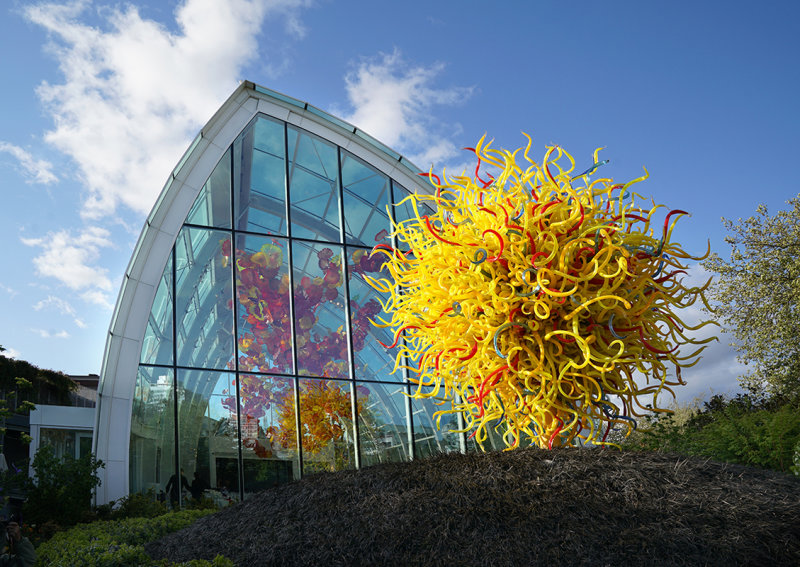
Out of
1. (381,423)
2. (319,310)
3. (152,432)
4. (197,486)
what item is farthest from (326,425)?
(152,432)

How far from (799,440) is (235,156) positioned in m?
11.3

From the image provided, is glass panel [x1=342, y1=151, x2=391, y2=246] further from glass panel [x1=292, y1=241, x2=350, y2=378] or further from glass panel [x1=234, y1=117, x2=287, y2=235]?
glass panel [x1=234, y1=117, x2=287, y2=235]

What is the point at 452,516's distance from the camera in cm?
438

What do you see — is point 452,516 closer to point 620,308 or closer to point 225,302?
point 620,308

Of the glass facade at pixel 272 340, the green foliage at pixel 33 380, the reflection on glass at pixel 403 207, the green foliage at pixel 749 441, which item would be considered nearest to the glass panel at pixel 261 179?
the glass facade at pixel 272 340

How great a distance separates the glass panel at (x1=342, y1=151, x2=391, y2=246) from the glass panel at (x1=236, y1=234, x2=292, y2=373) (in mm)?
1647

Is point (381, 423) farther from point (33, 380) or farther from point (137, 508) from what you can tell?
point (33, 380)

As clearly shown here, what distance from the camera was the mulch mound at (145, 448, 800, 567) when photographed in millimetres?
4066

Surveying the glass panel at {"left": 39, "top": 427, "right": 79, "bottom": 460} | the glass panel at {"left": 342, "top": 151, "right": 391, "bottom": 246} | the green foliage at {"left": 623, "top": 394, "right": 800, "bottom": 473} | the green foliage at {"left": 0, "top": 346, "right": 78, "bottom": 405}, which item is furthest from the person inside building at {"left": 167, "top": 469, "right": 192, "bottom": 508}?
the green foliage at {"left": 0, "top": 346, "right": 78, "bottom": 405}

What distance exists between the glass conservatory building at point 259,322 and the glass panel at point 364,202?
0.03 metres

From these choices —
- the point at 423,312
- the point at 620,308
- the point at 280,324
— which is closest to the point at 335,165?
the point at 280,324

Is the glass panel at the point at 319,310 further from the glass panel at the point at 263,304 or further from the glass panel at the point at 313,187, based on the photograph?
the glass panel at the point at 313,187

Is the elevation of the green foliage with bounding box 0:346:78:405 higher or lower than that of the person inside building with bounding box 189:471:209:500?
higher

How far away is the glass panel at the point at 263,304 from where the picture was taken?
38.8 feet
